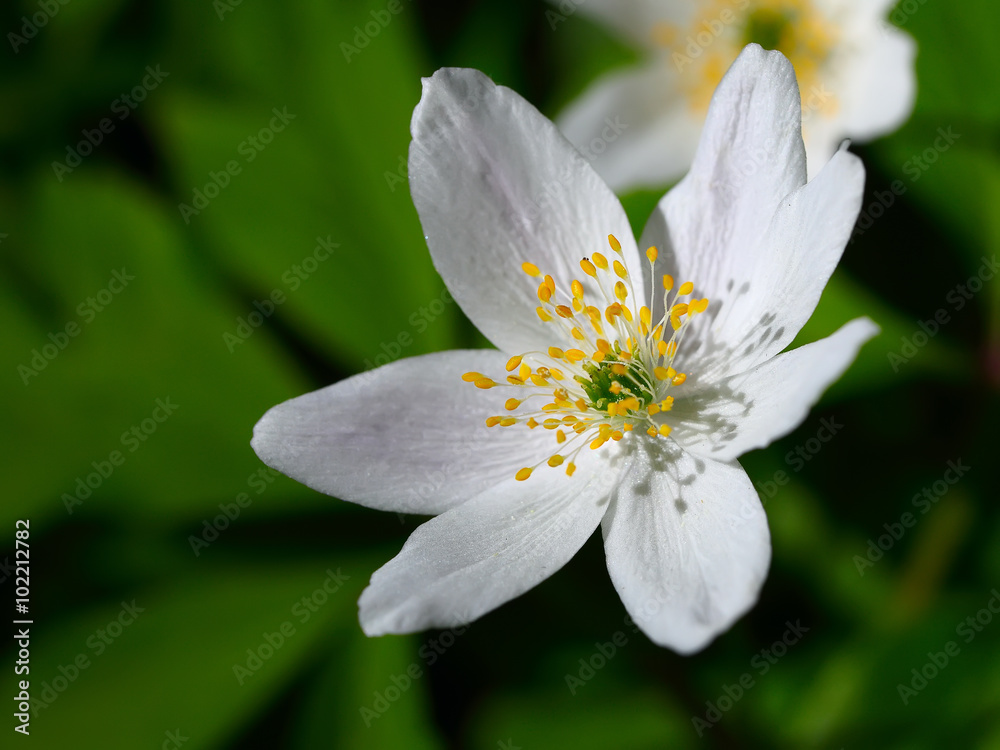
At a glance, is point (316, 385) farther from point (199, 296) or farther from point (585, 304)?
point (585, 304)

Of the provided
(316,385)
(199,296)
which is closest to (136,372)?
(199,296)

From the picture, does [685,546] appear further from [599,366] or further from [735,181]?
[735,181]

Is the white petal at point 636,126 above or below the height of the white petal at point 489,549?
above

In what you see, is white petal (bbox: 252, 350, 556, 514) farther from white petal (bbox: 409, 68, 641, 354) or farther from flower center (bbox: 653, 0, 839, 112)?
flower center (bbox: 653, 0, 839, 112)

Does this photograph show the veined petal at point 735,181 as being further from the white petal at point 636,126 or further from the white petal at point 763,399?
the white petal at point 636,126

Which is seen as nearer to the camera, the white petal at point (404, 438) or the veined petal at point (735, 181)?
the veined petal at point (735, 181)

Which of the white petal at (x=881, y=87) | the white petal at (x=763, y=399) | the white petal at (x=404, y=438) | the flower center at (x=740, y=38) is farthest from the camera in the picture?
the flower center at (x=740, y=38)

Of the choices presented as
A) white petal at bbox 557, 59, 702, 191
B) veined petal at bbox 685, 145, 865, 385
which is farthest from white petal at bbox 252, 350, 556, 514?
white petal at bbox 557, 59, 702, 191

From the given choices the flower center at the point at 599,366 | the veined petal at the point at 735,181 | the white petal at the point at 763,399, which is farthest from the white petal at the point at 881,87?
the white petal at the point at 763,399

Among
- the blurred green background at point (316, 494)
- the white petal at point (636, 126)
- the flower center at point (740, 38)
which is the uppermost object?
the flower center at point (740, 38)
